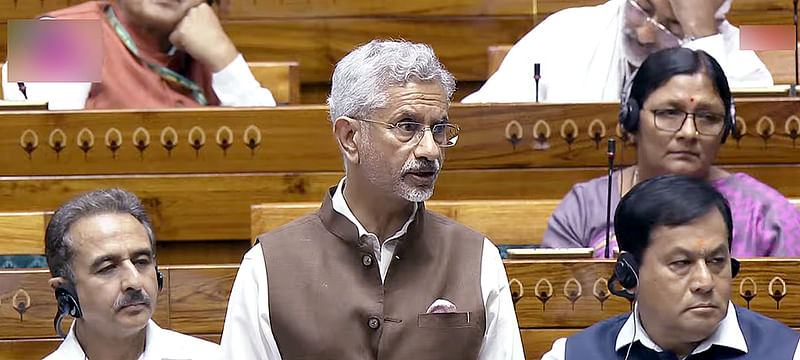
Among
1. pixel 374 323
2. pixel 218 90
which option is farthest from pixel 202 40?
pixel 374 323

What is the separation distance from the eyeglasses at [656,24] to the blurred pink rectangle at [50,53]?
A: 878mm

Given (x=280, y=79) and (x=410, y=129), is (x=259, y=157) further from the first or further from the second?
(x=410, y=129)

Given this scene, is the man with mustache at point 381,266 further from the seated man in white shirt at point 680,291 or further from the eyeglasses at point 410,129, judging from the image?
the seated man in white shirt at point 680,291

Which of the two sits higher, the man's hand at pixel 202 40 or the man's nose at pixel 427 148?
the man's hand at pixel 202 40

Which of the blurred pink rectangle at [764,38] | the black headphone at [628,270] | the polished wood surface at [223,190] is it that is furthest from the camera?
the blurred pink rectangle at [764,38]

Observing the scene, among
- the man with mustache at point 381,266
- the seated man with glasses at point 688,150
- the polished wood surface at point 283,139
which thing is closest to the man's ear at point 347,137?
the man with mustache at point 381,266

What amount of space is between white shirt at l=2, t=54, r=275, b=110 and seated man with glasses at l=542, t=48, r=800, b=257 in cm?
72

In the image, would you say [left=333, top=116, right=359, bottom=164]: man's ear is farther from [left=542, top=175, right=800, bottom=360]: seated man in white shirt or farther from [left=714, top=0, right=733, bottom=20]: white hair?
[left=714, top=0, right=733, bottom=20]: white hair

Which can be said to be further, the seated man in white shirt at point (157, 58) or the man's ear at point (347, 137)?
the seated man in white shirt at point (157, 58)

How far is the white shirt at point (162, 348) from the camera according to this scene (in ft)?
5.75

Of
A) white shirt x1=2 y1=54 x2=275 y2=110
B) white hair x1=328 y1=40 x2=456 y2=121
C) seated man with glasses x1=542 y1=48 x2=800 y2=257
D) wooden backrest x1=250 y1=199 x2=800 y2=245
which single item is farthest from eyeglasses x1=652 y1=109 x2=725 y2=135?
white shirt x1=2 y1=54 x2=275 y2=110

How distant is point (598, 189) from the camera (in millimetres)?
2164

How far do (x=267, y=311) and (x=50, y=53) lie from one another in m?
1.06

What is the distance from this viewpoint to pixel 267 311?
Result: 5.05ft
